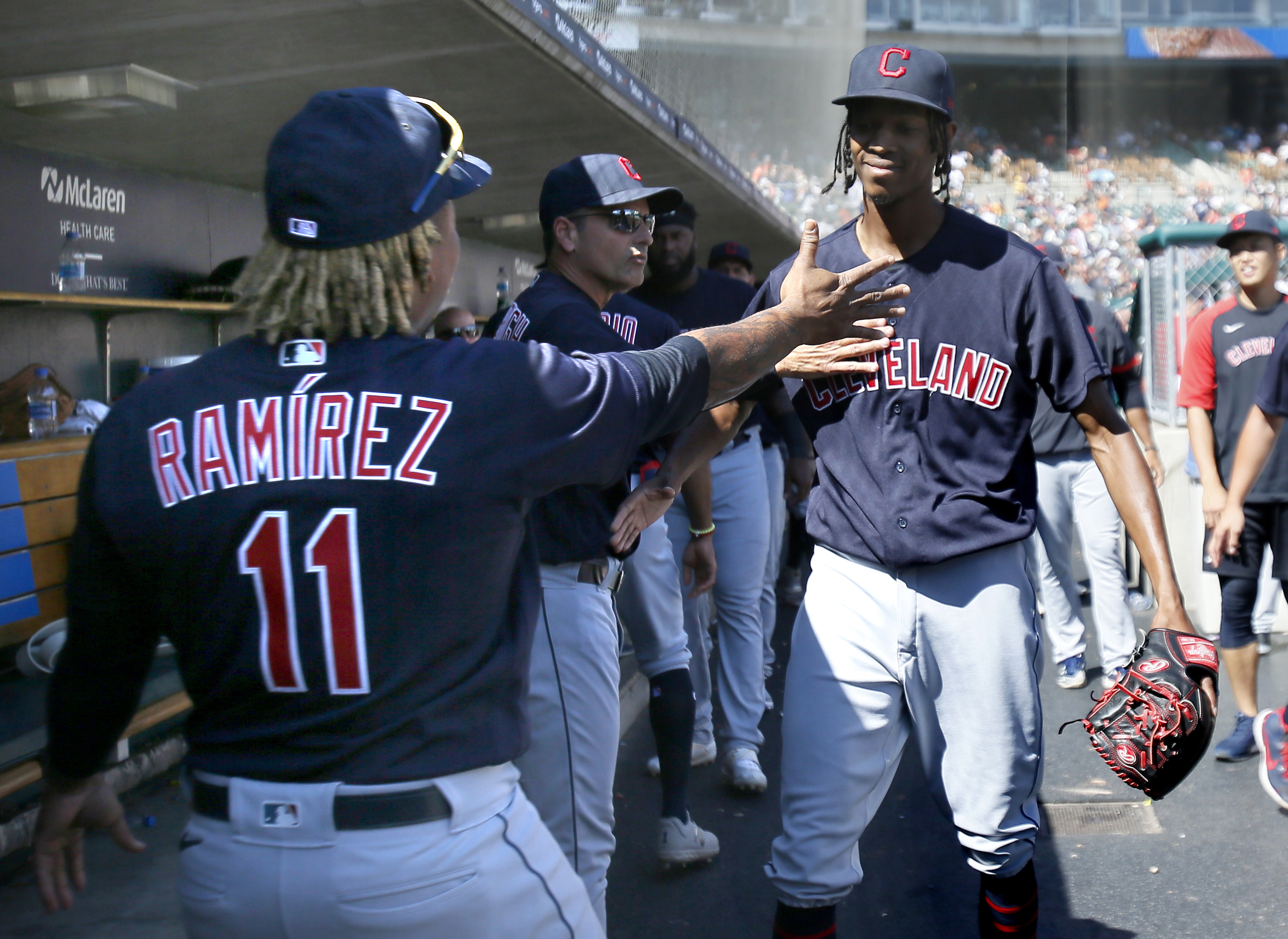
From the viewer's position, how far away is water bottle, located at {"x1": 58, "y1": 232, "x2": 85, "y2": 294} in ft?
16.2

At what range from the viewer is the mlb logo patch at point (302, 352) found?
4.83 ft

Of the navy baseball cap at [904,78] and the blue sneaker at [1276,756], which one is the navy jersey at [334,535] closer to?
the navy baseball cap at [904,78]

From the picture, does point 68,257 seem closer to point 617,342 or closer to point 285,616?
point 617,342

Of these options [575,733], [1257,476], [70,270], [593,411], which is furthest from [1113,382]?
[593,411]

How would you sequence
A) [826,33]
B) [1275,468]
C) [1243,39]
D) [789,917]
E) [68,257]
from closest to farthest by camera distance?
[789,917]
[1275,468]
[68,257]
[826,33]
[1243,39]

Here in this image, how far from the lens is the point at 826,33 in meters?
24.1

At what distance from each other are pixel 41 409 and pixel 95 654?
11.4 ft

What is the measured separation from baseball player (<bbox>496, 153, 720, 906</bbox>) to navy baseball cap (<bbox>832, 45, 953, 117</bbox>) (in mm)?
682

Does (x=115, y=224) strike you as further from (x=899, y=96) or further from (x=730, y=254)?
(x=899, y=96)

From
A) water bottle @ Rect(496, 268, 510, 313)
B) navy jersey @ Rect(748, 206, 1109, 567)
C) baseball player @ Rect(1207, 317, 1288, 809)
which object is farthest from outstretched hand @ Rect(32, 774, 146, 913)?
water bottle @ Rect(496, 268, 510, 313)

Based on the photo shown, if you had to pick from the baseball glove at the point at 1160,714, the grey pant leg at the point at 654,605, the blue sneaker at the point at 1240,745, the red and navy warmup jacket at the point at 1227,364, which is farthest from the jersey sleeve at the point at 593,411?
the red and navy warmup jacket at the point at 1227,364

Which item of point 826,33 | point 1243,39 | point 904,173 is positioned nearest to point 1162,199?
point 1243,39

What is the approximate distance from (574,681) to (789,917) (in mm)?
677

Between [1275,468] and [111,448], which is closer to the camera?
[111,448]
